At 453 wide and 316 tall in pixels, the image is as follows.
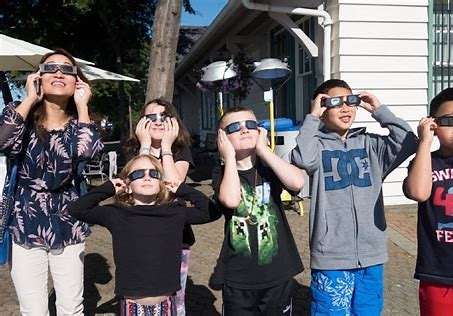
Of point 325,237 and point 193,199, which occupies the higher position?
point 193,199

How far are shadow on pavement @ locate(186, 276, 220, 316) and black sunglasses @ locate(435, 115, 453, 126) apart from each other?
2240 millimetres

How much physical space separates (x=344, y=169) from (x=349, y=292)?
2.10 feet

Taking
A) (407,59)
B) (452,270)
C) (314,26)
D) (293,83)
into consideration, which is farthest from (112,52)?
(452,270)

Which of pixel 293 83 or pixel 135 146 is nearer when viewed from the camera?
pixel 135 146

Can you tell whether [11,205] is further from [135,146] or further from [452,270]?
[452,270]

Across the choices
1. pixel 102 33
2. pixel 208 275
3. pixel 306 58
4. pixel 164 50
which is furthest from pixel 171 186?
pixel 102 33

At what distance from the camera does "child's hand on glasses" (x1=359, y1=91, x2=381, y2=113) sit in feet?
9.67

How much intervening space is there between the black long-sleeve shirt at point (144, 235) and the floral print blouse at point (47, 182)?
0.17 metres

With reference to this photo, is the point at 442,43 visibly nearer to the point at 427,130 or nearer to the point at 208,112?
the point at 427,130

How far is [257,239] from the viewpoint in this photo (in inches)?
106

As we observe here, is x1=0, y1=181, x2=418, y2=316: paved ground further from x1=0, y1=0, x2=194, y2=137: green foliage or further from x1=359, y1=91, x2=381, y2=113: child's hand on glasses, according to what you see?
x1=0, y1=0, x2=194, y2=137: green foliage

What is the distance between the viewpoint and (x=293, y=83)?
9.95 meters

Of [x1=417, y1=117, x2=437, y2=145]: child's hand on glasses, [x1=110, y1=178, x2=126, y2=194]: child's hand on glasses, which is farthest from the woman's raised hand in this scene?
[x1=417, y1=117, x2=437, y2=145]: child's hand on glasses

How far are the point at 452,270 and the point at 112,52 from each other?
1734 centimetres
